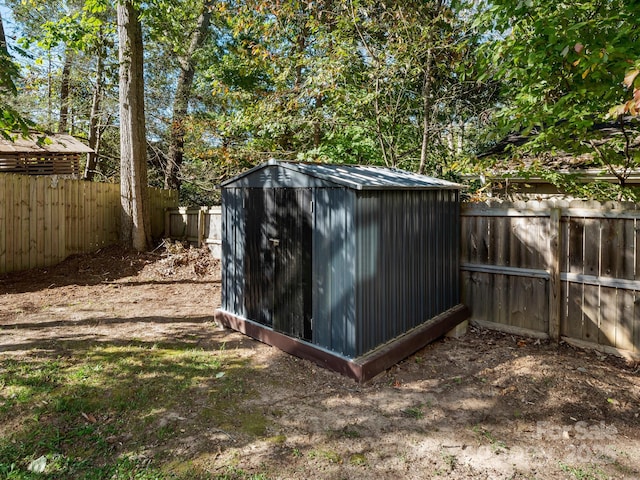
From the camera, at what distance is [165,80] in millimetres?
13469

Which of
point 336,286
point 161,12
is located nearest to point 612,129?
point 336,286

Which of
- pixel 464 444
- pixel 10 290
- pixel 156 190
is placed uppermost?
pixel 156 190

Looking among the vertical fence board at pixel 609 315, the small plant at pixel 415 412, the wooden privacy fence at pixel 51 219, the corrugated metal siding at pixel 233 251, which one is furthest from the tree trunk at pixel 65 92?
the vertical fence board at pixel 609 315

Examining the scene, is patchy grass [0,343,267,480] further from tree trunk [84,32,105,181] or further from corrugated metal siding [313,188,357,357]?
tree trunk [84,32,105,181]

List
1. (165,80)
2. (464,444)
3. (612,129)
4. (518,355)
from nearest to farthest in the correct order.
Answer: (464,444), (518,355), (612,129), (165,80)

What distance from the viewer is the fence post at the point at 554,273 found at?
14.5 ft

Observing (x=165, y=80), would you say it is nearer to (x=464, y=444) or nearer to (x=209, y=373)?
(x=209, y=373)

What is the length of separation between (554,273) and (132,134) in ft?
27.5

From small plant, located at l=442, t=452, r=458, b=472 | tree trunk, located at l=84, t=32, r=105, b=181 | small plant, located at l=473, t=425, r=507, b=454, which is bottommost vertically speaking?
small plant, located at l=442, t=452, r=458, b=472

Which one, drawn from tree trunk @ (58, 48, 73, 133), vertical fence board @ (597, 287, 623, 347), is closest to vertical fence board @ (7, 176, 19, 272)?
tree trunk @ (58, 48, 73, 133)

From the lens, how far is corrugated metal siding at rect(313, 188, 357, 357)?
3541mm

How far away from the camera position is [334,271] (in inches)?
144

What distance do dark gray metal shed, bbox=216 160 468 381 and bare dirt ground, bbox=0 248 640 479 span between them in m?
0.26

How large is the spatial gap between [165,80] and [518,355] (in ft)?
43.9
